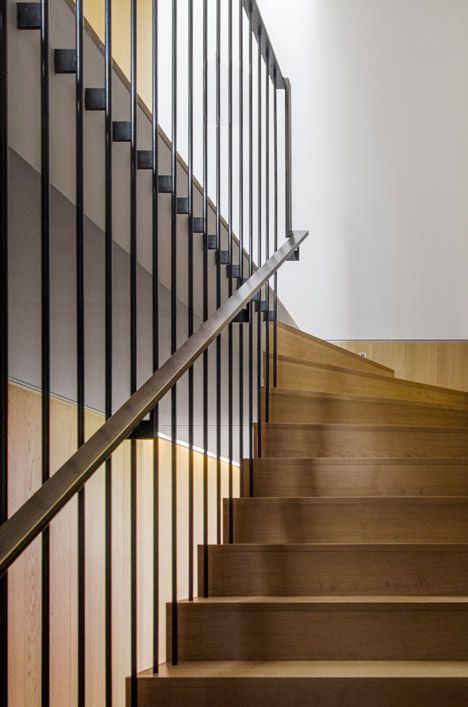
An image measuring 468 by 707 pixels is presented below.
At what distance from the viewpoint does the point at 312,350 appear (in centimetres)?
413

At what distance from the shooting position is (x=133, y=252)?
6.25 feet

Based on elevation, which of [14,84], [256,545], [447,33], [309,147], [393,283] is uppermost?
[447,33]

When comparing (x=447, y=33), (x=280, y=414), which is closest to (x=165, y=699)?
(x=280, y=414)


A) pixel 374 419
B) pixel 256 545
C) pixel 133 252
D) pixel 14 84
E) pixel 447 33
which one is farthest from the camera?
pixel 447 33

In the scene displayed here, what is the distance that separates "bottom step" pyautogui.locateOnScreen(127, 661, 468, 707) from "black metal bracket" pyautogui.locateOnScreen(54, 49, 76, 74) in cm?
120

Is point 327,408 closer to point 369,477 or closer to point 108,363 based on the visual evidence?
point 369,477

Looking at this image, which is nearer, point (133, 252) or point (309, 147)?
point (133, 252)

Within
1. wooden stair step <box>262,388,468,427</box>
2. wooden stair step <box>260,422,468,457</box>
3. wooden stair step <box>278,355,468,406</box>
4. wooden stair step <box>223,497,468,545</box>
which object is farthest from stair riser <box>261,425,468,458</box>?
wooden stair step <box>278,355,468,406</box>

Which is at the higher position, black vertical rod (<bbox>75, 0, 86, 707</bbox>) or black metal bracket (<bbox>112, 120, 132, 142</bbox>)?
black metal bracket (<bbox>112, 120, 132, 142</bbox>)

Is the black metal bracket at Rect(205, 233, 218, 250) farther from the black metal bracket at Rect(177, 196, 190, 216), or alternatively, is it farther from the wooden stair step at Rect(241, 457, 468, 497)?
the wooden stair step at Rect(241, 457, 468, 497)

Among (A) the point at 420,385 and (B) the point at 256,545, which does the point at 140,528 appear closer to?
(A) the point at 420,385

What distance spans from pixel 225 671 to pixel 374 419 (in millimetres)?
1440

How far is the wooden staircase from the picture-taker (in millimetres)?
1972

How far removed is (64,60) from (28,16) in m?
0.17
